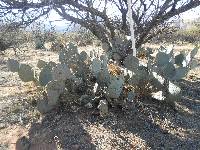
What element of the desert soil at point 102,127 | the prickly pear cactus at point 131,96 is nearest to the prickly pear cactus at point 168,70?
the desert soil at point 102,127

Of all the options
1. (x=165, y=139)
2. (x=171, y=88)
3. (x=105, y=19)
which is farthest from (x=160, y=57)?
(x=105, y=19)

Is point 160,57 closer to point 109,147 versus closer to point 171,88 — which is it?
point 171,88

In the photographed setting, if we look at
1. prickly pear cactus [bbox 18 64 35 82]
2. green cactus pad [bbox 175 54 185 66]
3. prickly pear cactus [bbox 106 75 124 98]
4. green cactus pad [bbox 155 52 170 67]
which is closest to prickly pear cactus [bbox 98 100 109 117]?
prickly pear cactus [bbox 106 75 124 98]

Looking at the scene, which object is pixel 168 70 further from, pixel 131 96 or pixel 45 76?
pixel 45 76

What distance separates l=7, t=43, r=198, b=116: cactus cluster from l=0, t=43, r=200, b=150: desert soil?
0.16 metres

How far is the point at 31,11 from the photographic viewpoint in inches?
309

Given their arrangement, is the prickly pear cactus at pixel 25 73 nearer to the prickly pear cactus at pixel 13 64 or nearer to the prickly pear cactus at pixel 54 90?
the prickly pear cactus at pixel 13 64

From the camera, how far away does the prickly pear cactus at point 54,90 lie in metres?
5.51

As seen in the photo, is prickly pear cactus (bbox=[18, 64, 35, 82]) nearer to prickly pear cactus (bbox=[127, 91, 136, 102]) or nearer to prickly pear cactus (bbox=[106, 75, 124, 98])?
prickly pear cactus (bbox=[106, 75, 124, 98])

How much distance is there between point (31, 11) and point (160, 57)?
8.51ft

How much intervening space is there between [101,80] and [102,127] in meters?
0.91

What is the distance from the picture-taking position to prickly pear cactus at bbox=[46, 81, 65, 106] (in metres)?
5.51

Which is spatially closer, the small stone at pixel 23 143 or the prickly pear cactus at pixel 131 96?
the small stone at pixel 23 143

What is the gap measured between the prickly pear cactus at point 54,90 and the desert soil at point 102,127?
0.20 metres
